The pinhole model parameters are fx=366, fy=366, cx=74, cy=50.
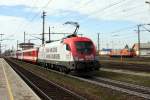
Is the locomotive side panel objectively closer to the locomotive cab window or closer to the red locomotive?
the red locomotive

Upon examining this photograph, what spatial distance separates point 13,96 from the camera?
17250mm

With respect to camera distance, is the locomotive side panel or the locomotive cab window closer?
the locomotive cab window

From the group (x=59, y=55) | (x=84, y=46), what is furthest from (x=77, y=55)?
(x=59, y=55)

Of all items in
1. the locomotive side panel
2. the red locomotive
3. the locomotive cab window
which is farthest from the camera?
the locomotive side panel

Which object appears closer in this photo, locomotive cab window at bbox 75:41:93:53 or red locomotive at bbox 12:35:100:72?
red locomotive at bbox 12:35:100:72

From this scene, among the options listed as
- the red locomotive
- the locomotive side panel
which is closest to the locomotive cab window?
the red locomotive

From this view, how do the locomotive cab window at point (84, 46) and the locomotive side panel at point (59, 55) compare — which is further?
the locomotive side panel at point (59, 55)

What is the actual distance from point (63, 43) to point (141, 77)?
344 inches

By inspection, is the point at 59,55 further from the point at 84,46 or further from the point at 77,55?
the point at 77,55

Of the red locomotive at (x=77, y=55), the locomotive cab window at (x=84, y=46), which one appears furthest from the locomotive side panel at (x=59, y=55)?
the locomotive cab window at (x=84, y=46)

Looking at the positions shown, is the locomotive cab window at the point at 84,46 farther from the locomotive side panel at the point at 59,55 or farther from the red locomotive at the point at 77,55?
the locomotive side panel at the point at 59,55

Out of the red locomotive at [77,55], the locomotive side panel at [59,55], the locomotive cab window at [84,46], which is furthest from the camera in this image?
the locomotive side panel at [59,55]

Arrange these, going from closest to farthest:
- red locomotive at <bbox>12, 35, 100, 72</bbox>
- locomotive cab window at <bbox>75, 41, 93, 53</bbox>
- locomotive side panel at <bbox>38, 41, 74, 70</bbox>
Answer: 1. red locomotive at <bbox>12, 35, 100, 72</bbox>
2. locomotive cab window at <bbox>75, 41, 93, 53</bbox>
3. locomotive side panel at <bbox>38, 41, 74, 70</bbox>

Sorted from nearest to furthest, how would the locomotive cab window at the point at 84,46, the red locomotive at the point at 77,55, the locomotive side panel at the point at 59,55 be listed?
the red locomotive at the point at 77,55
the locomotive cab window at the point at 84,46
the locomotive side panel at the point at 59,55
